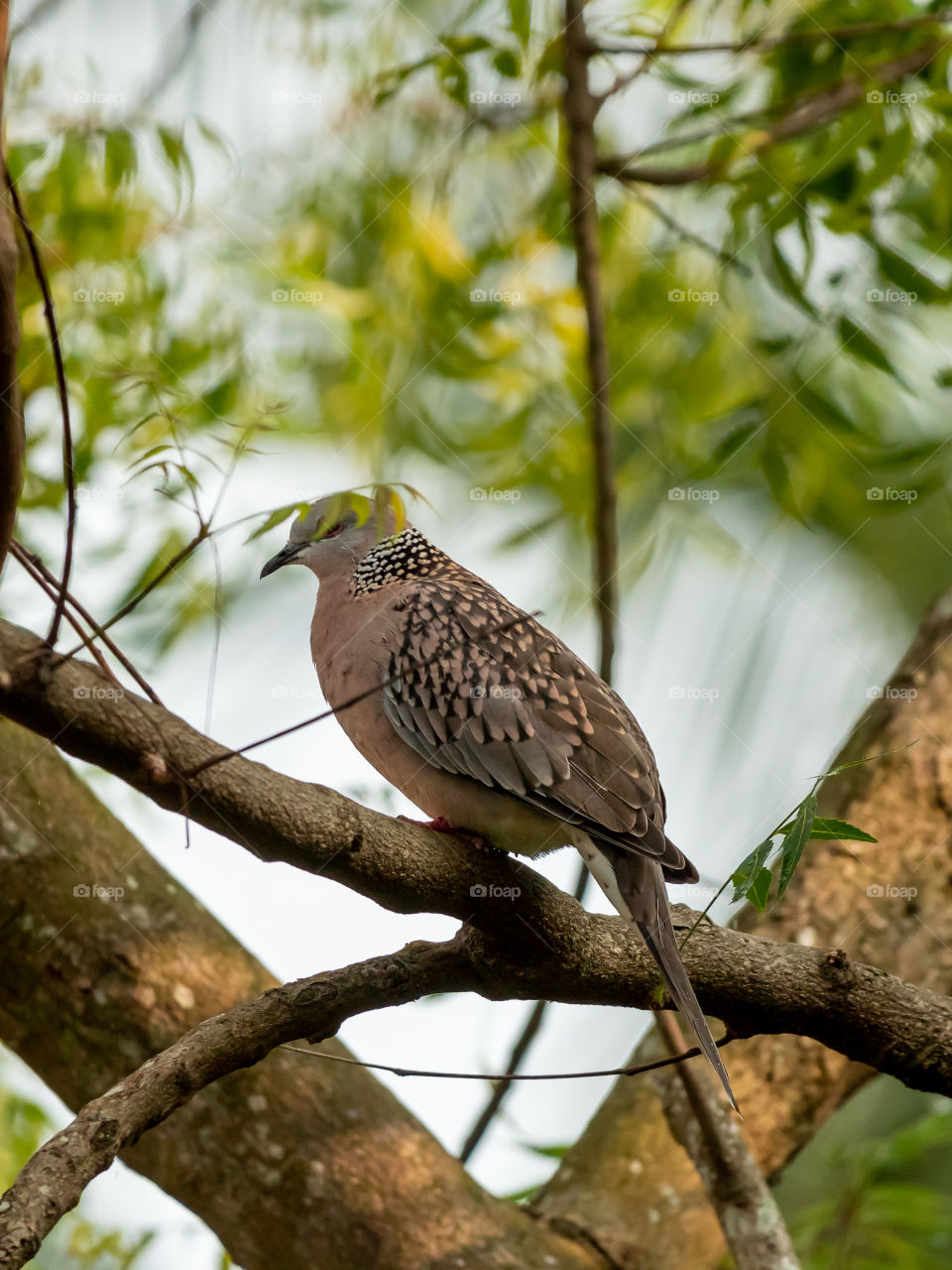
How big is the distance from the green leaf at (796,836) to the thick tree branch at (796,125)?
2.82 m

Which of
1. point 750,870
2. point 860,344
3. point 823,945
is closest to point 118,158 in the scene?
point 860,344

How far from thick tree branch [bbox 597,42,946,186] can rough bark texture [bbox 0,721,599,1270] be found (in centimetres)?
296

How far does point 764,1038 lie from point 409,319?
11.1ft

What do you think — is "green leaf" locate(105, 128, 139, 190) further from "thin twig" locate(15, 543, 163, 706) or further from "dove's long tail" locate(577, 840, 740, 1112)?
"dove's long tail" locate(577, 840, 740, 1112)

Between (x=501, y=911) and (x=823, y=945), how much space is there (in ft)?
7.55

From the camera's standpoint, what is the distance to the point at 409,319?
18.4 ft

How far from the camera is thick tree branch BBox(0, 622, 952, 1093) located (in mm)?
1974

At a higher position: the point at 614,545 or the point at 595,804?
the point at 614,545

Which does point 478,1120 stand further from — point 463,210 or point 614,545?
point 463,210

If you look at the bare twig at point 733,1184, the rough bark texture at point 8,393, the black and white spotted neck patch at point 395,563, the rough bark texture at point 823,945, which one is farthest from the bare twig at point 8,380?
the rough bark texture at point 823,945

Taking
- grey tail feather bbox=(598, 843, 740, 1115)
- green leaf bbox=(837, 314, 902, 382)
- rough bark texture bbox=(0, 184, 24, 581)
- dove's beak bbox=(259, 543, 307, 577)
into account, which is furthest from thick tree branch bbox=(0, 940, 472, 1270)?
green leaf bbox=(837, 314, 902, 382)

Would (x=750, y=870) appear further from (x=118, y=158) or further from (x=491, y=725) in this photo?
(x=118, y=158)

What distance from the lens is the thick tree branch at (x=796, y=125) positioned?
437 centimetres


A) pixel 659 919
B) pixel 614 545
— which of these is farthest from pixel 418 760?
pixel 614 545
